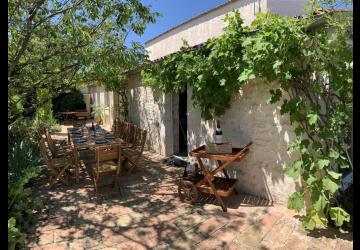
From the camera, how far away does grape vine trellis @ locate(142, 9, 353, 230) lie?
3631mm

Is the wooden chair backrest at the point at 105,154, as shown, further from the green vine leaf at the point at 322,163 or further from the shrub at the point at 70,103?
the shrub at the point at 70,103

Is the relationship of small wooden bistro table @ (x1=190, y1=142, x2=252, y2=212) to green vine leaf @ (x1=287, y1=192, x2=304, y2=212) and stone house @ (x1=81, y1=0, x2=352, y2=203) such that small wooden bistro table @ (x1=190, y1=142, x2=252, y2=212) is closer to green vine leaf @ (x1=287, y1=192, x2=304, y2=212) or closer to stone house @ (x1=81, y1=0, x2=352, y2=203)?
stone house @ (x1=81, y1=0, x2=352, y2=203)

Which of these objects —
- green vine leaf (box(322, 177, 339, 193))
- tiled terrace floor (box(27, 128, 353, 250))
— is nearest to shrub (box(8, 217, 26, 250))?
tiled terrace floor (box(27, 128, 353, 250))

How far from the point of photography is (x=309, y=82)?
410 centimetres

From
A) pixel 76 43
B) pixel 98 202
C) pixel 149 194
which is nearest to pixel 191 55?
pixel 76 43

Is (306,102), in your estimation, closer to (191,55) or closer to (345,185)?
(345,185)

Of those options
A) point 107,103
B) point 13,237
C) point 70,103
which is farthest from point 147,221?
point 70,103

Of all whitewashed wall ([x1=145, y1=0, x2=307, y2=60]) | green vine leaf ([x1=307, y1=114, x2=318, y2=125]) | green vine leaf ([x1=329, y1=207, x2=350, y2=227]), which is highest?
whitewashed wall ([x1=145, y1=0, x2=307, y2=60])

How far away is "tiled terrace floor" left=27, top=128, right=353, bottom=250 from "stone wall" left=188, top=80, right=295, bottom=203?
266mm

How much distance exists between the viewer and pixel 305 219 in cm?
380

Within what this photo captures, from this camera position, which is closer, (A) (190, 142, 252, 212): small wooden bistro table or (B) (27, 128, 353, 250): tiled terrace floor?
(B) (27, 128, 353, 250): tiled terrace floor

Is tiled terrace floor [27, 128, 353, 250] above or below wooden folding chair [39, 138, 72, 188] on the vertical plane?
below

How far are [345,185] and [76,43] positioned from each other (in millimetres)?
5470

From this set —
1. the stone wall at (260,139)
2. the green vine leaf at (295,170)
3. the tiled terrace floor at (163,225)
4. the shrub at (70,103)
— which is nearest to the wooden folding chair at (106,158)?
the tiled terrace floor at (163,225)
